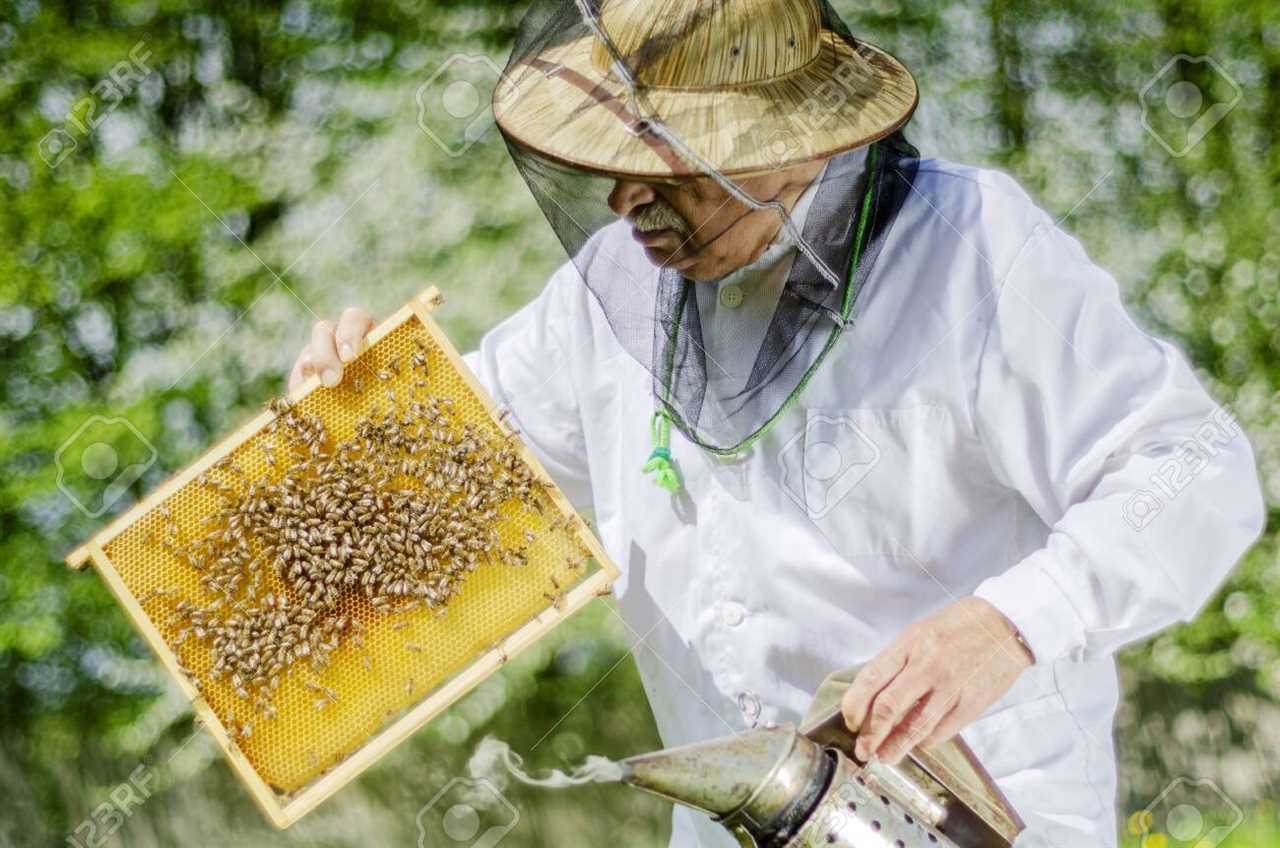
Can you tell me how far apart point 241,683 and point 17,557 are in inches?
95.5

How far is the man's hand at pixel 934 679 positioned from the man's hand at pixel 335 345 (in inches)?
45.0

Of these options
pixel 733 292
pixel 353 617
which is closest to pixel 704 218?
pixel 733 292

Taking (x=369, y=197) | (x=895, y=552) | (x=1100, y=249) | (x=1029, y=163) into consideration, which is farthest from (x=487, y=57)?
(x=895, y=552)

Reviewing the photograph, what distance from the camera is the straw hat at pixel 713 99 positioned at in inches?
83.7

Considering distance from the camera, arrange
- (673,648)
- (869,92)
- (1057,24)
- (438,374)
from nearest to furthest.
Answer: (869,92)
(438,374)
(673,648)
(1057,24)

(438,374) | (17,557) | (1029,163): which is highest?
(438,374)

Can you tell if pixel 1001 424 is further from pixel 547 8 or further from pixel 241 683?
pixel 241 683

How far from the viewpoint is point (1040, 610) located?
2.20 m

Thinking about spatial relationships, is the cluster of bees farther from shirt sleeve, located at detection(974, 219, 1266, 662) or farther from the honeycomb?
shirt sleeve, located at detection(974, 219, 1266, 662)

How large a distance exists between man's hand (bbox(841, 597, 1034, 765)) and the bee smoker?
0.04 m

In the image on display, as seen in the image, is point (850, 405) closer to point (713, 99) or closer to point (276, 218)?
point (713, 99)

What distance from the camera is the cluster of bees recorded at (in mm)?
2307

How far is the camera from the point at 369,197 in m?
4.18

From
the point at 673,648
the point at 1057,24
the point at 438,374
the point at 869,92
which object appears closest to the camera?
the point at 869,92
